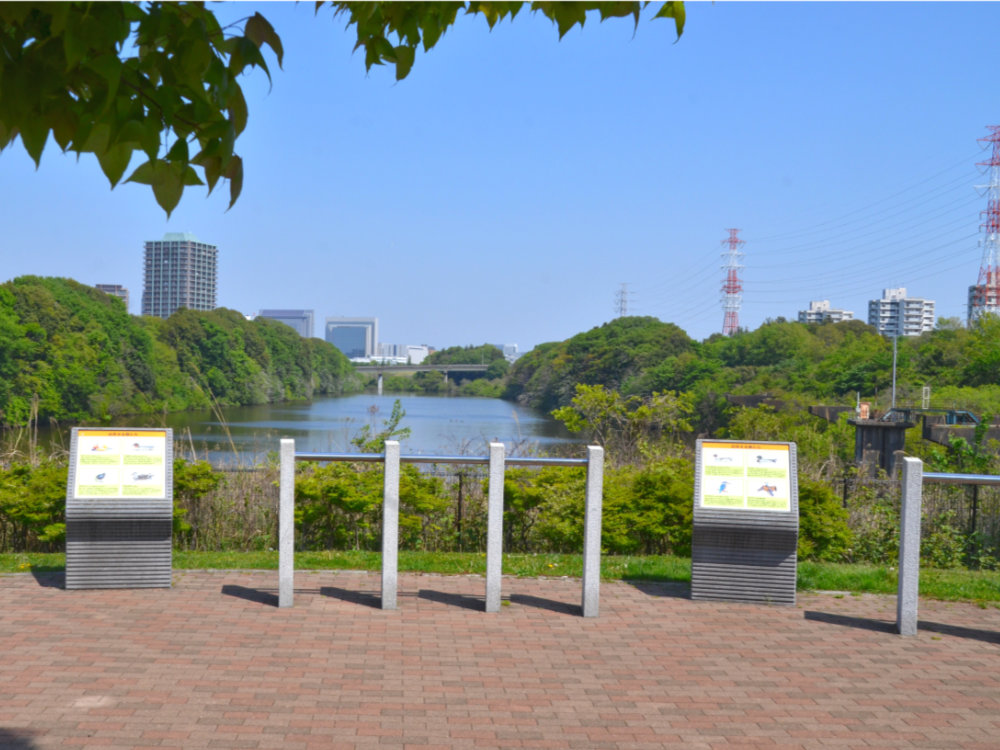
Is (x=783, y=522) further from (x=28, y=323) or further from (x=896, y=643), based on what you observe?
(x=28, y=323)

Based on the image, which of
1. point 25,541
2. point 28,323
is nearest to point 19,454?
point 25,541

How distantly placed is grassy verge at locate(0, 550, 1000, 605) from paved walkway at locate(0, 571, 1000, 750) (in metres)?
0.36

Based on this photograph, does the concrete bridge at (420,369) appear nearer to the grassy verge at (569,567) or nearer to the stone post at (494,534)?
the grassy verge at (569,567)

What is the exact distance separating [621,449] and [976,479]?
7825 mm

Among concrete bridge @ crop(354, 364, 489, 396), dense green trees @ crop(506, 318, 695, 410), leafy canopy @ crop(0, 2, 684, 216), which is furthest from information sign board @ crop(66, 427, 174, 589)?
concrete bridge @ crop(354, 364, 489, 396)

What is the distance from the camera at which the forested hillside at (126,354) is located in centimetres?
4109

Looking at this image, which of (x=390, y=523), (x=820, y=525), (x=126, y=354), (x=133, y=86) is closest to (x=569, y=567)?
(x=390, y=523)

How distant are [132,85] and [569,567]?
24.0 feet

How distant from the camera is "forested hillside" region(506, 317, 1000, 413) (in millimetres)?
59812

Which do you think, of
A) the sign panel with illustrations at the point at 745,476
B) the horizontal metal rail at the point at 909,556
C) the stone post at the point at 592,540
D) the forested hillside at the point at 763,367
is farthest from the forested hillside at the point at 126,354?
the horizontal metal rail at the point at 909,556

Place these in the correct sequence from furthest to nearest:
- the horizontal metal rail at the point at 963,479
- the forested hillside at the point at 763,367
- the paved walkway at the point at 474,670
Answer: the forested hillside at the point at 763,367, the horizontal metal rail at the point at 963,479, the paved walkway at the point at 474,670

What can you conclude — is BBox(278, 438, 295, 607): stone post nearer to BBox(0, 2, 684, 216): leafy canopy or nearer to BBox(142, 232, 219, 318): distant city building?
BBox(0, 2, 684, 216): leafy canopy

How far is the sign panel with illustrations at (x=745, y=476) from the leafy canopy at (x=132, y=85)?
596 cm

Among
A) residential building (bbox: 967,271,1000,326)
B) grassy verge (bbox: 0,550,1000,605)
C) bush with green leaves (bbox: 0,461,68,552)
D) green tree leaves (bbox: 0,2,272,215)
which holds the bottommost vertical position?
grassy verge (bbox: 0,550,1000,605)
